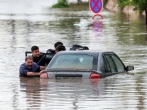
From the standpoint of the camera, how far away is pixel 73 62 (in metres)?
17.4

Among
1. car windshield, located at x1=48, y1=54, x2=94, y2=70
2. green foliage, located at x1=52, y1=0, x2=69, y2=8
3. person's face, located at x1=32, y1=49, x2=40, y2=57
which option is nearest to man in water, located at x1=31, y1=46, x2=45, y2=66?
person's face, located at x1=32, y1=49, x2=40, y2=57

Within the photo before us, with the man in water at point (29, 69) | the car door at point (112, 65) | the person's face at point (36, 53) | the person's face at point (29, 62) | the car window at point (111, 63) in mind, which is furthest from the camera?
the person's face at point (36, 53)

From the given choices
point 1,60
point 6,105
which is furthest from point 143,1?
point 6,105

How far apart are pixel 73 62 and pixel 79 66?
219 millimetres

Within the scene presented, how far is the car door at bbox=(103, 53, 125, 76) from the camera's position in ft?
58.4

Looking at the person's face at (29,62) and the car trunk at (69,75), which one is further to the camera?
the person's face at (29,62)

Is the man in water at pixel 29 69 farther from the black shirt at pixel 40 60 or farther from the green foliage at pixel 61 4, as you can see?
the green foliage at pixel 61 4

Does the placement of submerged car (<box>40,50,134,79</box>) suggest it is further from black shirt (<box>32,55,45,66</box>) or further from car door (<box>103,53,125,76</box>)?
black shirt (<box>32,55,45,66</box>)

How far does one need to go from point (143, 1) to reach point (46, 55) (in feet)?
138

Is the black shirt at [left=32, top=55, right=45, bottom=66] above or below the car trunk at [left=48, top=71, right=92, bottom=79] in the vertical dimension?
above

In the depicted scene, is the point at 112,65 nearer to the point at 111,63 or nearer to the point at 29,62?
the point at 111,63

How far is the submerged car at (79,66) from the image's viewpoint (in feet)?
56.0

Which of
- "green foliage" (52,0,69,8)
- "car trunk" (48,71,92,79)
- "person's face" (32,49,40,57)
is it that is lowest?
"car trunk" (48,71,92,79)

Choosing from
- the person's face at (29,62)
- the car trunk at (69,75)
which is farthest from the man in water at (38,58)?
the car trunk at (69,75)
